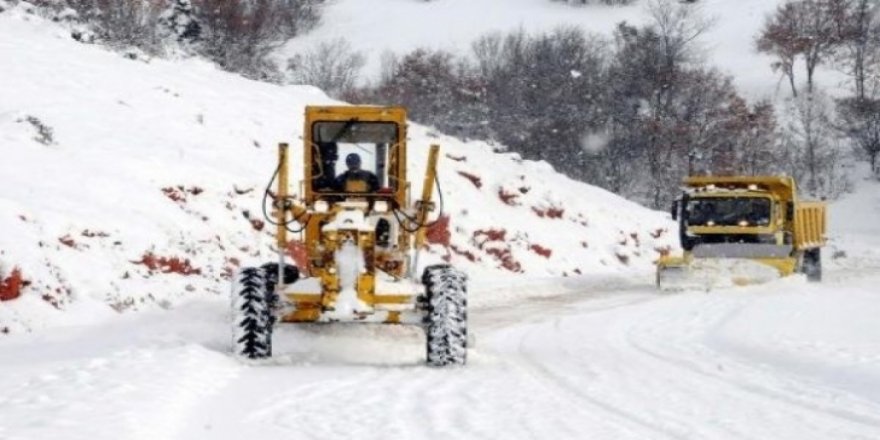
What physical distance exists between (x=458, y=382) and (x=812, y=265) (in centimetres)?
2152

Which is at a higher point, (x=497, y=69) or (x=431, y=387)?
(x=497, y=69)

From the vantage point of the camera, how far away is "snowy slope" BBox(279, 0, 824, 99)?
7250 cm

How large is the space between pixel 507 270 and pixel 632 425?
19.2m

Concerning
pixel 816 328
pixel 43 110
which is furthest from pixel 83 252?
pixel 816 328

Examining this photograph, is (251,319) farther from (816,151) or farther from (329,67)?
(329,67)

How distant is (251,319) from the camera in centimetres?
1098

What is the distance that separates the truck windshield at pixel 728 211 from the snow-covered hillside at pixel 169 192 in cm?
349

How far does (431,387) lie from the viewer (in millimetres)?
9562

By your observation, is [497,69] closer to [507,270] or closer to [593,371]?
[507,270]

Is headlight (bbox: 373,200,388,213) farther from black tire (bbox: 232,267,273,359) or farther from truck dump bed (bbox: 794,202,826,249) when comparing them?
truck dump bed (bbox: 794,202,826,249)

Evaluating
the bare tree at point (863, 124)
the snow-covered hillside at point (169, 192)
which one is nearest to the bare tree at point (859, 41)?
the bare tree at point (863, 124)

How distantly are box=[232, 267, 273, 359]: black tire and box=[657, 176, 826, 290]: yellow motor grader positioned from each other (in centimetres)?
1382

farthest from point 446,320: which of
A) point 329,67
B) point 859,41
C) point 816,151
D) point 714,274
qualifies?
point 859,41

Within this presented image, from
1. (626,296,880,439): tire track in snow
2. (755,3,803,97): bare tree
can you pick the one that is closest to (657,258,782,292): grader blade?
(626,296,880,439): tire track in snow
